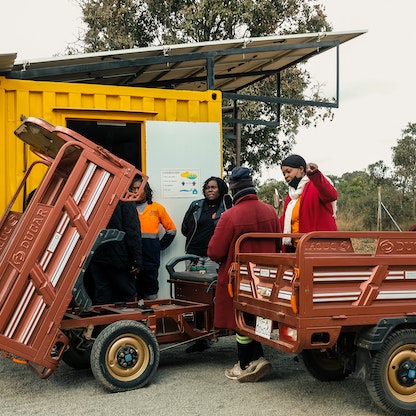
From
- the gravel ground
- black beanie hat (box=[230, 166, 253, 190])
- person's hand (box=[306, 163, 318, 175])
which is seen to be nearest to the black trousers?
the gravel ground

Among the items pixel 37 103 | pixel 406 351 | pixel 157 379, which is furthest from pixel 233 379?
pixel 37 103

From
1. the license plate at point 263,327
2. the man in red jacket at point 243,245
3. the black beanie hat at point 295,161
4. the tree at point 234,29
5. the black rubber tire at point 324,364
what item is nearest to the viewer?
the license plate at point 263,327

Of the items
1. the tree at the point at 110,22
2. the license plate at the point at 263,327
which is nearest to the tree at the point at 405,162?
the tree at the point at 110,22

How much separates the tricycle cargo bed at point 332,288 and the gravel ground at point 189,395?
55 centimetres

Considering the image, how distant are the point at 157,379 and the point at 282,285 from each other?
1705 millimetres

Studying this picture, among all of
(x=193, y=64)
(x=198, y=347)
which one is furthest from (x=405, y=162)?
(x=198, y=347)

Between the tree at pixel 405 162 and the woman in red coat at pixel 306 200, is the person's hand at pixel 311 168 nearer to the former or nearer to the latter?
the woman in red coat at pixel 306 200

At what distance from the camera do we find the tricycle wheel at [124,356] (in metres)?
5.33

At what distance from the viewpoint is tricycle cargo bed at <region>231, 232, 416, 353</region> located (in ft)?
14.8

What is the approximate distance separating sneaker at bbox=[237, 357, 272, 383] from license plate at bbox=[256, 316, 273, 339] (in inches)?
19.9

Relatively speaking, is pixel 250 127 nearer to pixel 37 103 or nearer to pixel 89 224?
pixel 37 103

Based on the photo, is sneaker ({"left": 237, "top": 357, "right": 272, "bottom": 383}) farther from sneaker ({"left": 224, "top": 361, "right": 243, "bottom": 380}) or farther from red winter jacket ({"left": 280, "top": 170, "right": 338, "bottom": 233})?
red winter jacket ({"left": 280, "top": 170, "right": 338, "bottom": 233})

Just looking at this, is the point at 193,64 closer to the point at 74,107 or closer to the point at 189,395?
the point at 74,107

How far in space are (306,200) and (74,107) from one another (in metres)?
3.28
